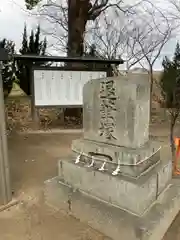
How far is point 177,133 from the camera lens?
7.55 m

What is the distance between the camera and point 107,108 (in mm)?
2807

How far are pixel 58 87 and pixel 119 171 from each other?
4.51 meters

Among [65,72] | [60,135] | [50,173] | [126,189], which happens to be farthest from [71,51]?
[126,189]

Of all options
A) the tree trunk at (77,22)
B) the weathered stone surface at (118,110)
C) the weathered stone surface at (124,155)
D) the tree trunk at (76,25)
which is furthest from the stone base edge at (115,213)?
the tree trunk at (77,22)

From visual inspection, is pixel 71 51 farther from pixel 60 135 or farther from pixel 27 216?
pixel 27 216

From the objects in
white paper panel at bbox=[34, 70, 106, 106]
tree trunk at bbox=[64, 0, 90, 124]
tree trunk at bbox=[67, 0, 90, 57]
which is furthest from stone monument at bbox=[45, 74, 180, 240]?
tree trunk at bbox=[67, 0, 90, 57]

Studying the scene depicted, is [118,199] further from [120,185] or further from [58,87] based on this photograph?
[58,87]

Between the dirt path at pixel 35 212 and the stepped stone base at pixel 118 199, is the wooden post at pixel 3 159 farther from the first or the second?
the stepped stone base at pixel 118 199

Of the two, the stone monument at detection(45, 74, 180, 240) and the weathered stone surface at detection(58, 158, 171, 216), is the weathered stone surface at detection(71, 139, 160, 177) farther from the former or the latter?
the weathered stone surface at detection(58, 158, 171, 216)

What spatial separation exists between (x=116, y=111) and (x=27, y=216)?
1783mm

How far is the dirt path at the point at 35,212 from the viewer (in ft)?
8.57

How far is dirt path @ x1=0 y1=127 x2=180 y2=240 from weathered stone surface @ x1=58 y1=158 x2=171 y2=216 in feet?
1.45

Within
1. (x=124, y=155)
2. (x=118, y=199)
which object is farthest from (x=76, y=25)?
(x=118, y=199)

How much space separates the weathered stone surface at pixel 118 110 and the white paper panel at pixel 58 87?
3.86 metres
